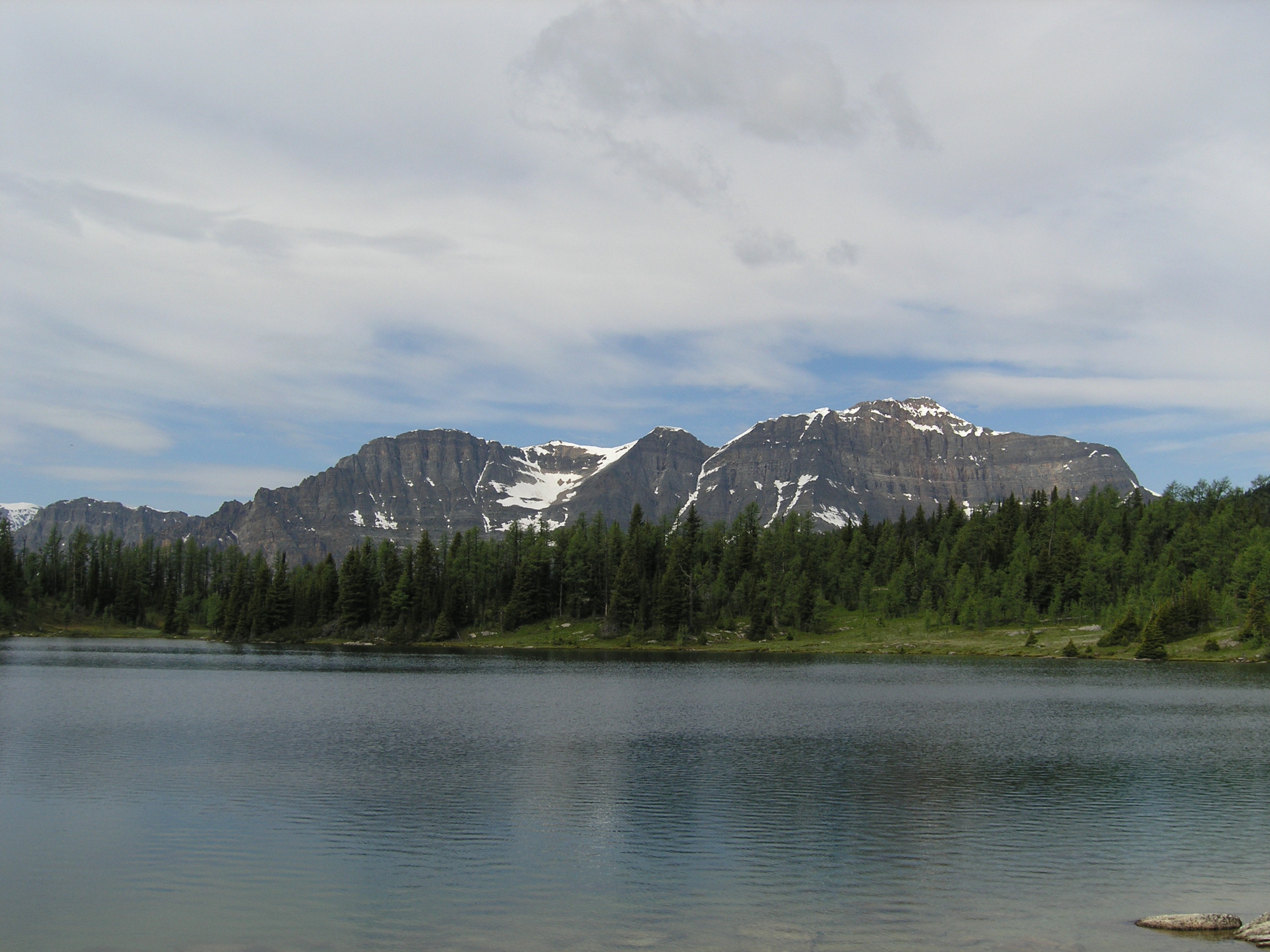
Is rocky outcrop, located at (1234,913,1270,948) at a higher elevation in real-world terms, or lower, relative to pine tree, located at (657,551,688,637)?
lower

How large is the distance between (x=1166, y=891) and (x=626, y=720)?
43.3 m

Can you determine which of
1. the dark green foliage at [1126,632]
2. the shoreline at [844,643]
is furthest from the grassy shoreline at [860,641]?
the dark green foliage at [1126,632]

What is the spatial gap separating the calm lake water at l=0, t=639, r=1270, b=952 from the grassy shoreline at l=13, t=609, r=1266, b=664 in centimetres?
7449

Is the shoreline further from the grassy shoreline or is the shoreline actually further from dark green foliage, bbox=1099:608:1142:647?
dark green foliage, bbox=1099:608:1142:647

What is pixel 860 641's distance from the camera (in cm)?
17525

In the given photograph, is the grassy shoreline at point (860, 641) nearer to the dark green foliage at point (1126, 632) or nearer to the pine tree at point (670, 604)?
the dark green foliage at point (1126, 632)

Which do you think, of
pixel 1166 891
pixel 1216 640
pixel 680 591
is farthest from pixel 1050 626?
pixel 1166 891

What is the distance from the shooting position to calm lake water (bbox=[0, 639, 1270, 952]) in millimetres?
26656

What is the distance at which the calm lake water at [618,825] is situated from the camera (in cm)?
2666

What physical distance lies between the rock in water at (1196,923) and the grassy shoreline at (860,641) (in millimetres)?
130486

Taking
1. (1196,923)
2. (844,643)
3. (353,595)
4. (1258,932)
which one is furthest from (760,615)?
(1258,932)

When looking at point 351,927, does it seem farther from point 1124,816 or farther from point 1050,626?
point 1050,626

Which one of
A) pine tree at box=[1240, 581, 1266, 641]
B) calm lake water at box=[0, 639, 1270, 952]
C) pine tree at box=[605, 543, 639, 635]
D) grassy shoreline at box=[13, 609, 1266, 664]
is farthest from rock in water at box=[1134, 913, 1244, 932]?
pine tree at box=[605, 543, 639, 635]

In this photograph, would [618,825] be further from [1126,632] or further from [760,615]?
[760,615]
